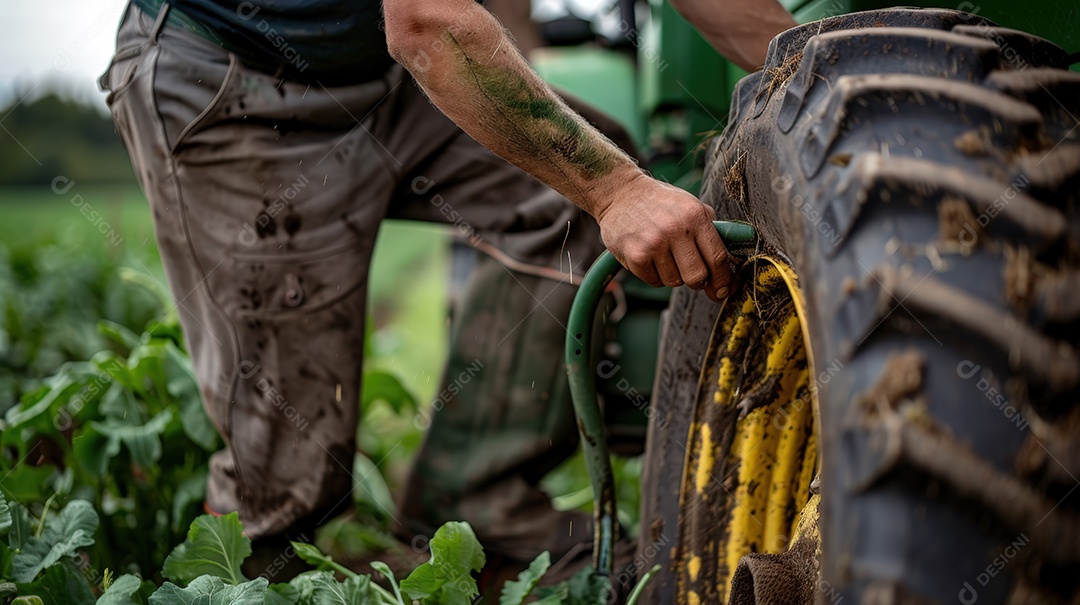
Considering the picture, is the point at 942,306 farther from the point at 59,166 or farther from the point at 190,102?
the point at 59,166

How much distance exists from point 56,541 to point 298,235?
2.47ft

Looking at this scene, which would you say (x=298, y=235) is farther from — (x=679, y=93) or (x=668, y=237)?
(x=679, y=93)

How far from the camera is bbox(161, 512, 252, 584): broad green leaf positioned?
1.78m

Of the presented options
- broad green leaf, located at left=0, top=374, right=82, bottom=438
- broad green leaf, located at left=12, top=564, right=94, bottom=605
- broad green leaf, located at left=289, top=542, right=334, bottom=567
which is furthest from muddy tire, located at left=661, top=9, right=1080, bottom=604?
broad green leaf, located at left=0, top=374, right=82, bottom=438

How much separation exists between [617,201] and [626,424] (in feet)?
4.20

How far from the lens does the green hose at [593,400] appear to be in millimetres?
1514

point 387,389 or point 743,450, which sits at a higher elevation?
point 743,450

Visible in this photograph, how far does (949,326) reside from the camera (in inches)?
31.2

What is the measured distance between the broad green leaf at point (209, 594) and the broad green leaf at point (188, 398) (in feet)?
3.23

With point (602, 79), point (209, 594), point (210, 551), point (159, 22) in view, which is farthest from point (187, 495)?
point (602, 79)

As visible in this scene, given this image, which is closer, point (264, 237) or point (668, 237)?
point (668, 237)

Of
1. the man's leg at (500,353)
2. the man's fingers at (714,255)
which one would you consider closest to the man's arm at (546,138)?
the man's fingers at (714,255)

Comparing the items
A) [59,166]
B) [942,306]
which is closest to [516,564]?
[942,306]

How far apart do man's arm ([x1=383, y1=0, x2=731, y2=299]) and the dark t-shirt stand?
19.5 inches
